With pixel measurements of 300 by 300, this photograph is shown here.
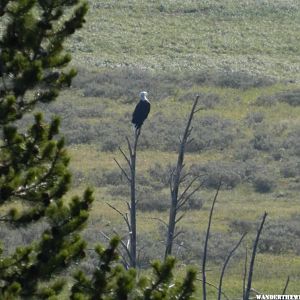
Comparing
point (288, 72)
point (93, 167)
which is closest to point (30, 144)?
point (93, 167)

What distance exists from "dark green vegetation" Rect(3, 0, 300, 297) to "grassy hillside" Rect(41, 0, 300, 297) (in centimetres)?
4

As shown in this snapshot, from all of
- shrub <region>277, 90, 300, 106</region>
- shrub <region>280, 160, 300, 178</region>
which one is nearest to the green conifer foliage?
shrub <region>280, 160, 300, 178</region>

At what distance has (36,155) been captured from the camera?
30.5 ft

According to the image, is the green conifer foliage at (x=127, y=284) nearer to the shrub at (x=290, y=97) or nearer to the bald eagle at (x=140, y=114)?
the bald eagle at (x=140, y=114)

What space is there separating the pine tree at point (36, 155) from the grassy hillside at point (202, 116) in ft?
26.7

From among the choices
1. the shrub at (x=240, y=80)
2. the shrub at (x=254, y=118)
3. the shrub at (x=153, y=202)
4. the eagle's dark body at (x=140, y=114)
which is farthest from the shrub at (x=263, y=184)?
the shrub at (x=240, y=80)

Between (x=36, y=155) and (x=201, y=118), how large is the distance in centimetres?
2503

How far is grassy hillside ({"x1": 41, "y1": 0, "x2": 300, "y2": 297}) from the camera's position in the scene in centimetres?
2191

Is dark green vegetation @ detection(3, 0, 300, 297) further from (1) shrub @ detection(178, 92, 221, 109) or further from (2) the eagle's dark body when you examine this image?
(2) the eagle's dark body

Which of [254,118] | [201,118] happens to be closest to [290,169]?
[254,118]

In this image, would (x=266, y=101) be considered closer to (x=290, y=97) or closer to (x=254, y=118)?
(x=290, y=97)

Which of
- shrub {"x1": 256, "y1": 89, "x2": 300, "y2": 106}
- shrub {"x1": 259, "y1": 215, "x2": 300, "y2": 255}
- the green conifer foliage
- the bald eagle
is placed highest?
the green conifer foliage

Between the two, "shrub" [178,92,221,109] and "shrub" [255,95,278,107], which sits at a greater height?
"shrub" [255,95,278,107]

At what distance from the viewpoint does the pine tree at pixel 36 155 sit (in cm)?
918
